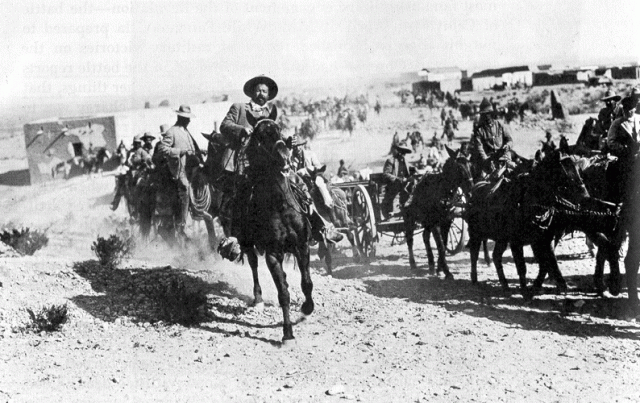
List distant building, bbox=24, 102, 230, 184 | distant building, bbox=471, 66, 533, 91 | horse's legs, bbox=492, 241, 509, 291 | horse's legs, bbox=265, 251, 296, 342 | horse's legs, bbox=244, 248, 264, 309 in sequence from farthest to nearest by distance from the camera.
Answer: distant building, bbox=471, 66, 533, 91 → distant building, bbox=24, 102, 230, 184 → horse's legs, bbox=492, 241, 509, 291 → horse's legs, bbox=244, 248, 264, 309 → horse's legs, bbox=265, 251, 296, 342

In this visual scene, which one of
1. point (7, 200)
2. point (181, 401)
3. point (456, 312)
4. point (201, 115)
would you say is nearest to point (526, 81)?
point (201, 115)

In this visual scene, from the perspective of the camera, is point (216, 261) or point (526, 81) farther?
point (526, 81)

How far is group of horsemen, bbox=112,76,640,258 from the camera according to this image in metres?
7.99

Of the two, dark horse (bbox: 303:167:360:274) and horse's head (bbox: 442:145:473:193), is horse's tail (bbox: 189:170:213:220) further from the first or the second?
horse's head (bbox: 442:145:473:193)

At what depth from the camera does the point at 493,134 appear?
11.0 metres

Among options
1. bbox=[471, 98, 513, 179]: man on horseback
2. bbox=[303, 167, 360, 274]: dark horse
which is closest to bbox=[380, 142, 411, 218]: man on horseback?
bbox=[303, 167, 360, 274]: dark horse

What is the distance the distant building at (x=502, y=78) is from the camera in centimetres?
5381

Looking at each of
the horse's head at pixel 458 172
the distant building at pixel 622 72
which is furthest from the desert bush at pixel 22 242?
the distant building at pixel 622 72

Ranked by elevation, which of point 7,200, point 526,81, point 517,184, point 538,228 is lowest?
point 7,200

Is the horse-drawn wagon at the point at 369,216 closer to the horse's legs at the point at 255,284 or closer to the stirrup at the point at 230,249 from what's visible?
the horse's legs at the point at 255,284

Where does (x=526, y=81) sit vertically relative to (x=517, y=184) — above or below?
above

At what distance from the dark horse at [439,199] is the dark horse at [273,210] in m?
3.96

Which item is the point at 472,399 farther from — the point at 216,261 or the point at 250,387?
the point at 216,261

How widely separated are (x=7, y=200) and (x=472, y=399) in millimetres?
30616
